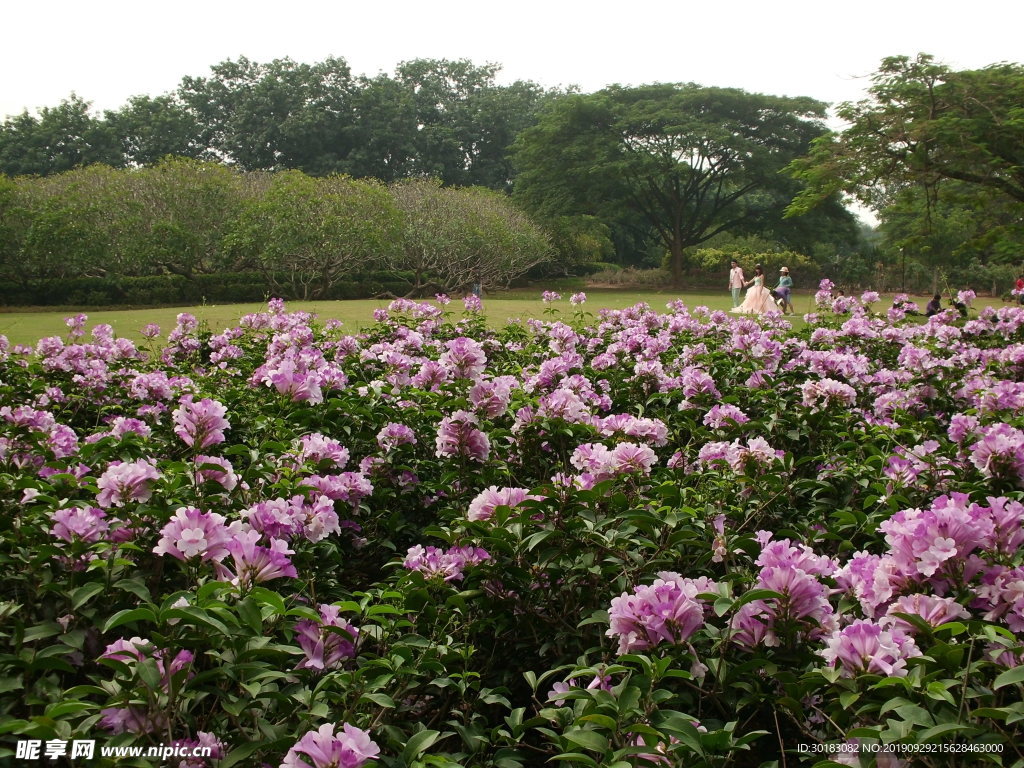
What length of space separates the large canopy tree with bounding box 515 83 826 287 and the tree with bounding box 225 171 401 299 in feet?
32.7

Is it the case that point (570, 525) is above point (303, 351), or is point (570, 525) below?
below

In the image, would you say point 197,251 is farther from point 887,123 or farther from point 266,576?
point 266,576

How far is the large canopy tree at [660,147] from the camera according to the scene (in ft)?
92.1

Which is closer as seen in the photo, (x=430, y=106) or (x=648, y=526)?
(x=648, y=526)

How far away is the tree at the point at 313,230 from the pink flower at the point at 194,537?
1909cm

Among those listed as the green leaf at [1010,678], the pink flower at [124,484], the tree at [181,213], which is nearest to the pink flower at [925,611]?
the green leaf at [1010,678]

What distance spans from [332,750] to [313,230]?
64.4 ft

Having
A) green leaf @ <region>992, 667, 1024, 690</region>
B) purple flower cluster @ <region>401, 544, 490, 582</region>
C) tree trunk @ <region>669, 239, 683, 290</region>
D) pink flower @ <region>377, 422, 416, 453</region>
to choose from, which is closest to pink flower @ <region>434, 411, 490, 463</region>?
pink flower @ <region>377, 422, 416, 453</region>

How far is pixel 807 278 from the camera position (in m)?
33.3

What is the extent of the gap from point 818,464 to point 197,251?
20.8 m

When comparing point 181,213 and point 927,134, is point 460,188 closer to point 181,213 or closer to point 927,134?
point 181,213

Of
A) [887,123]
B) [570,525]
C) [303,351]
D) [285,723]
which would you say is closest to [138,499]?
[285,723]

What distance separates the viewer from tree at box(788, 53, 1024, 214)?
11547 millimetres

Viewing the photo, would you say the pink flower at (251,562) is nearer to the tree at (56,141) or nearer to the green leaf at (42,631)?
the green leaf at (42,631)
